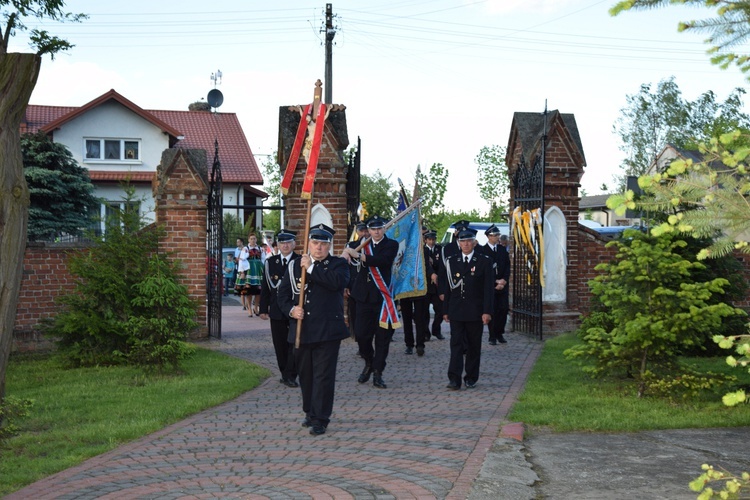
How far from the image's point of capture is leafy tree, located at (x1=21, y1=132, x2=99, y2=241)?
30.0 meters

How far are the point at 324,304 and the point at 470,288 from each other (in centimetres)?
280

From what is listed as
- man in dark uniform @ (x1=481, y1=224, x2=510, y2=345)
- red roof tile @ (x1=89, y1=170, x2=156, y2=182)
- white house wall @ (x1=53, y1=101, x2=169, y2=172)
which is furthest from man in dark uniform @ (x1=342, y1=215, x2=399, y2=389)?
white house wall @ (x1=53, y1=101, x2=169, y2=172)

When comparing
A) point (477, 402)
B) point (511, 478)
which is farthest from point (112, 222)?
point (511, 478)

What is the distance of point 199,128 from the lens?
4944cm

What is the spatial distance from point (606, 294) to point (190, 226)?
26.6ft

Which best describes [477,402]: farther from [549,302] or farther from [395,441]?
[549,302]

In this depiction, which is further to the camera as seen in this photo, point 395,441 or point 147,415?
point 147,415

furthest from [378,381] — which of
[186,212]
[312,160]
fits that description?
[186,212]

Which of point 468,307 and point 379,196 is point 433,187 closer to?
point 379,196

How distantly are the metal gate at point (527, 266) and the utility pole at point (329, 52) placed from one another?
573 inches

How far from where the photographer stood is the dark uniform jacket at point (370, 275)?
11.4 m

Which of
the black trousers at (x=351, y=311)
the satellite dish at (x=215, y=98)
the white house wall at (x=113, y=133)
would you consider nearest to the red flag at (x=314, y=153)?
the black trousers at (x=351, y=311)

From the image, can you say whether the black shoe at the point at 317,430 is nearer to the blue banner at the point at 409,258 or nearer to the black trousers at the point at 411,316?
the blue banner at the point at 409,258

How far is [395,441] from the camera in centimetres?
800
